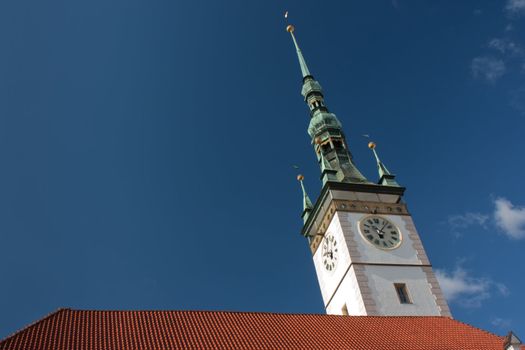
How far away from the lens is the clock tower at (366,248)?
29781mm

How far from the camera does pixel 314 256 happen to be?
35344 millimetres

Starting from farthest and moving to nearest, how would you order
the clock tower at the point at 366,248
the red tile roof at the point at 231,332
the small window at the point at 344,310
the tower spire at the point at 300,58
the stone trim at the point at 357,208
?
the tower spire at the point at 300,58
the stone trim at the point at 357,208
the small window at the point at 344,310
the clock tower at the point at 366,248
the red tile roof at the point at 231,332

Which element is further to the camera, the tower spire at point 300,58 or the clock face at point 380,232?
the tower spire at point 300,58

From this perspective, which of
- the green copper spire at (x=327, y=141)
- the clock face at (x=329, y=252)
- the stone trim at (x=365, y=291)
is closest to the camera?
the stone trim at (x=365, y=291)

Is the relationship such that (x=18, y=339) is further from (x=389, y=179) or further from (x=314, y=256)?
(x=389, y=179)

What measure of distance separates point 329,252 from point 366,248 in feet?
8.97

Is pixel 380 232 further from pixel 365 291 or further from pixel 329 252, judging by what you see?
pixel 365 291

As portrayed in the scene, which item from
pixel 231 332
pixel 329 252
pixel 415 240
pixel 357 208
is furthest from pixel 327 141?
pixel 231 332

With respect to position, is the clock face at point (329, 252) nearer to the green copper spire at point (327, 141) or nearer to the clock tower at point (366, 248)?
the clock tower at point (366, 248)

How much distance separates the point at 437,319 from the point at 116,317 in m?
14.0

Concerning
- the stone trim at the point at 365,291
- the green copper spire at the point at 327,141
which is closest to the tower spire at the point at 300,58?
the green copper spire at the point at 327,141

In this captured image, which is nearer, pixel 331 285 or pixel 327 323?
pixel 327 323

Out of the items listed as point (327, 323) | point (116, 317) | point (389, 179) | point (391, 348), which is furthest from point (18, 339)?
point (389, 179)

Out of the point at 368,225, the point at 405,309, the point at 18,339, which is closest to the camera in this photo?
the point at 18,339
